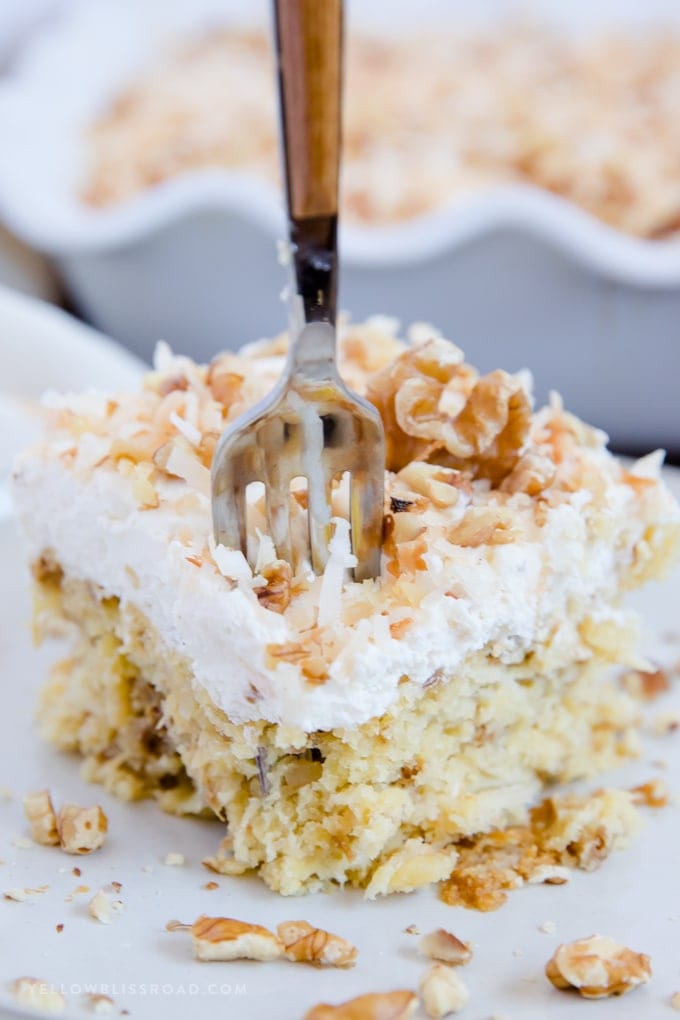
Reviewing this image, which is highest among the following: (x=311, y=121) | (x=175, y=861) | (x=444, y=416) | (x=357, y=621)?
Answer: (x=311, y=121)

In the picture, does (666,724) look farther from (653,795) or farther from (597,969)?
(597,969)

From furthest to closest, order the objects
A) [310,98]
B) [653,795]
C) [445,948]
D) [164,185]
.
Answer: [164,185] < [653,795] < [445,948] < [310,98]

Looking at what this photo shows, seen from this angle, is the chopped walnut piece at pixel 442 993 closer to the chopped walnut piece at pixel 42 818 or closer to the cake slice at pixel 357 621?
the cake slice at pixel 357 621

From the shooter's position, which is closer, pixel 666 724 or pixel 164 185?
pixel 666 724

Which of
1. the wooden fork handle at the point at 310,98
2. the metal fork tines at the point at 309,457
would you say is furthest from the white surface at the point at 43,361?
the wooden fork handle at the point at 310,98

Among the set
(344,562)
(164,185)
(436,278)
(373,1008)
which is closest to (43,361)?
(164,185)

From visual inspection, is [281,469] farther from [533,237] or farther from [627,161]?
[627,161]
